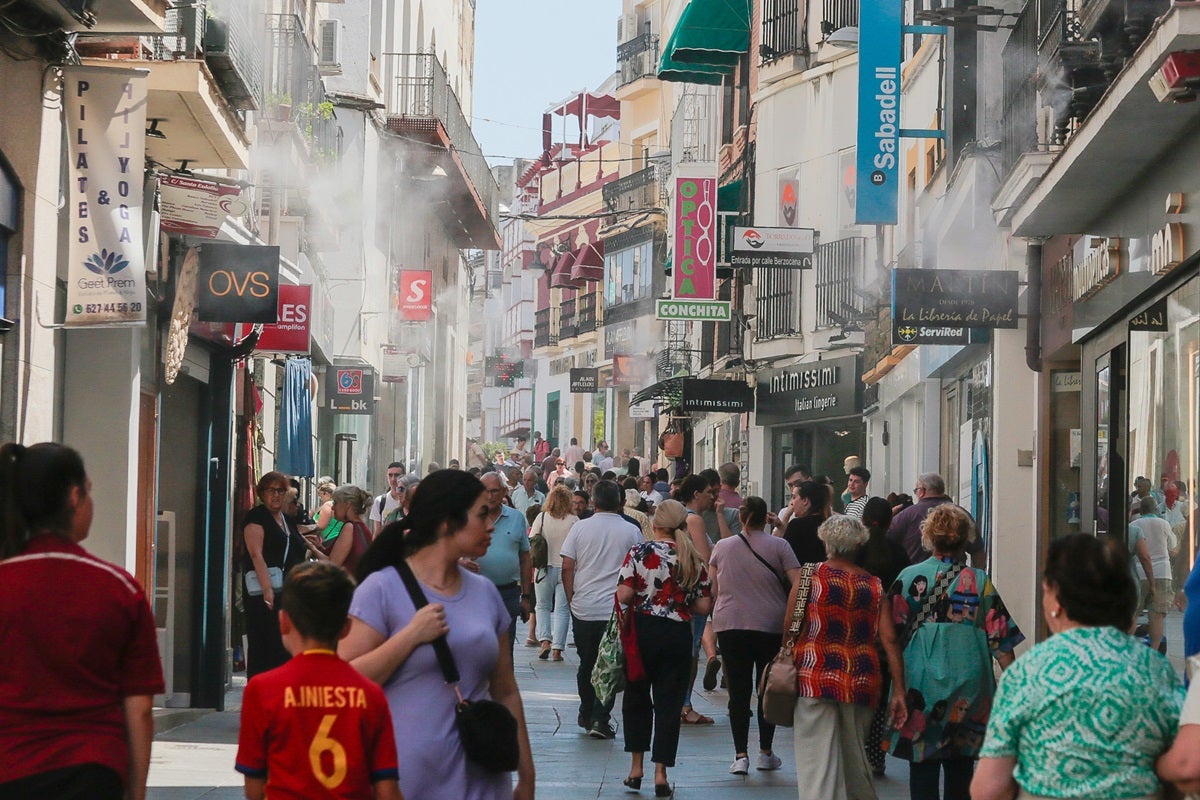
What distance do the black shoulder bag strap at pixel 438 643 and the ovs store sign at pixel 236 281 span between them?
9.06 meters

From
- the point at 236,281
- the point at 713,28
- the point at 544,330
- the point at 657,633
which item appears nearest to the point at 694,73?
the point at 713,28

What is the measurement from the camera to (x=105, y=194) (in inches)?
404

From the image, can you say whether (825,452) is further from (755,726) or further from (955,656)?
(955,656)

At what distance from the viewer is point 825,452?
33.5 meters

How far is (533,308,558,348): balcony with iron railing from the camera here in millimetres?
76500

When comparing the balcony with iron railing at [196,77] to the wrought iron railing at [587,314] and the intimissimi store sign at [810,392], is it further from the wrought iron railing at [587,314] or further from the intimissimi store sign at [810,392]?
the wrought iron railing at [587,314]

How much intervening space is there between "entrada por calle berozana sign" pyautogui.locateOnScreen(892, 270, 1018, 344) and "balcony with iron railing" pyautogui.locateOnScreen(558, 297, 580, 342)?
54565 mm

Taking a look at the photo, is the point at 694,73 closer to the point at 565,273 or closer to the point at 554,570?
the point at 554,570

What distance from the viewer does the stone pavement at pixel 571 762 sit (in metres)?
10.4

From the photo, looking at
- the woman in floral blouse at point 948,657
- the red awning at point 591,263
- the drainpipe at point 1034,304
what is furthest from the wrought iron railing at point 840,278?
the red awning at point 591,263

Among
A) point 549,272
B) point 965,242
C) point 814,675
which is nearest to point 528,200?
point 549,272

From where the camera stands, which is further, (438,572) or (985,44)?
(985,44)

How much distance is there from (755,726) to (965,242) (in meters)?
6.80

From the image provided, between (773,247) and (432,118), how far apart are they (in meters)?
9.59
